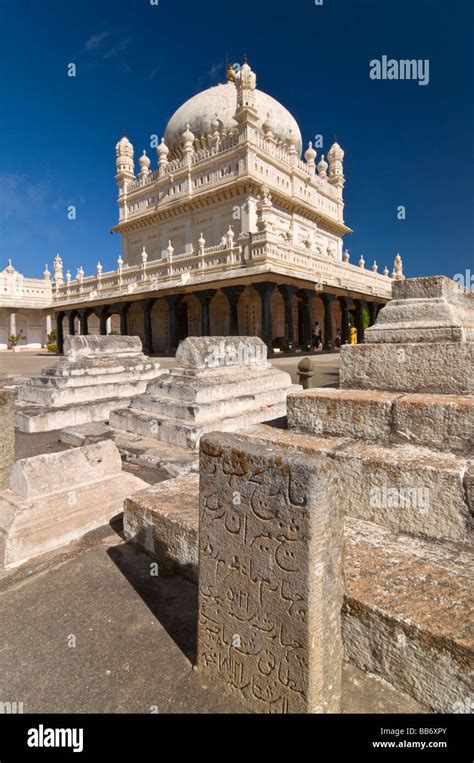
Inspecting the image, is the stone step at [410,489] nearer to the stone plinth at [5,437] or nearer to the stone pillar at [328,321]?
the stone plinth at [5,437]

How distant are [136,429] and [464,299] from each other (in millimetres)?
3995

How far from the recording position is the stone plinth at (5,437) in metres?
2.68

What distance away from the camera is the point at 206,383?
5156 mm

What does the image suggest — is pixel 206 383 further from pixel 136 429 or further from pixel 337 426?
pixel 337 426

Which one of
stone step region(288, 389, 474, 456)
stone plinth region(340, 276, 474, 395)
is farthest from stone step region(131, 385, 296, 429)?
stone plinth region(340, 276, 474, 395)

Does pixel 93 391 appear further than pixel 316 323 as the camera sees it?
No

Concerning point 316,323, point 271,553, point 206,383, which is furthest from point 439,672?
point 316,323

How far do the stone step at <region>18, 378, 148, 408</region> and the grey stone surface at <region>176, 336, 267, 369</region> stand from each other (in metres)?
2.25

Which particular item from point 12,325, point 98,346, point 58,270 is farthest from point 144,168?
point 98,346

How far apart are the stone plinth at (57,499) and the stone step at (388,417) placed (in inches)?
59.0

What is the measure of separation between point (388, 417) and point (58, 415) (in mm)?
5280

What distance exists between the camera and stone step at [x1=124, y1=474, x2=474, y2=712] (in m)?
1.23

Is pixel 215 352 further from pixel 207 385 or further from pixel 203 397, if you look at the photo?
pixel 203 397

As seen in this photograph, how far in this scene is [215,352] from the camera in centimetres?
566
